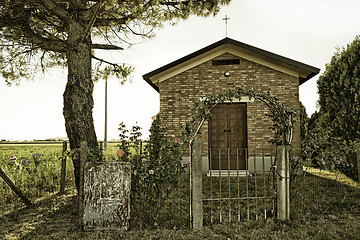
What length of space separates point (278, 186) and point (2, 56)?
23.6ft

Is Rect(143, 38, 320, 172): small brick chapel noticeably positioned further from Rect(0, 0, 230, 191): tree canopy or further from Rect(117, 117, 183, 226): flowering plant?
Rect(117, 117, 183, 226): flowering plant

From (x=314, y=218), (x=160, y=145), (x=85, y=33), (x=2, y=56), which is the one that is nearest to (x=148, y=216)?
(x=160, y=145)

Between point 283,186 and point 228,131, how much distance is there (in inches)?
188

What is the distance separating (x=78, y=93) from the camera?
5.53 metres

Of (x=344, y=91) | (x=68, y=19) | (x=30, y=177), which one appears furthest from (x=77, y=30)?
(x=344, y=91)

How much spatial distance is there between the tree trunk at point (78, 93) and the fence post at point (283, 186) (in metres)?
3.57

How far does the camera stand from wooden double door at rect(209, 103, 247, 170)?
9.06 metres

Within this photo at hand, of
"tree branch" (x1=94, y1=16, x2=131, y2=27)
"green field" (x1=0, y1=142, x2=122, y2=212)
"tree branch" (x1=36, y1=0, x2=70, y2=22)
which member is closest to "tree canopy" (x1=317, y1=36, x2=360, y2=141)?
"tree branch" (x1=94, y1=16, x2=131, y2=27)

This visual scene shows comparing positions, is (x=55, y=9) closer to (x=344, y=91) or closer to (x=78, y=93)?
(x=78, y=93)

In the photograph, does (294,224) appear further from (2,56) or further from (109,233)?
(2,56)

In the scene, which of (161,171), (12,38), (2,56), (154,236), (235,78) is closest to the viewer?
(154,236)

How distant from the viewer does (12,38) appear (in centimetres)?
635

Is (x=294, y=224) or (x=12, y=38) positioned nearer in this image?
(x=294, y=224)

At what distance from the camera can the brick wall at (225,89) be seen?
8906 mm
